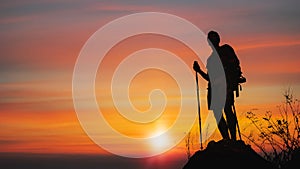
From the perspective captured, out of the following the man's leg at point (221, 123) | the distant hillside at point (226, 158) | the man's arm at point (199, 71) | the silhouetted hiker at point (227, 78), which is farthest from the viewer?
the man's arm at point (199, 71)

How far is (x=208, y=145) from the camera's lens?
17.2m

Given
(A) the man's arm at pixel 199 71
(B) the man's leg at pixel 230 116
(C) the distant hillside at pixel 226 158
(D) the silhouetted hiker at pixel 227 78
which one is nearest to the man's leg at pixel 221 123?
(D) the silhouetted hiker at pixel 227 78

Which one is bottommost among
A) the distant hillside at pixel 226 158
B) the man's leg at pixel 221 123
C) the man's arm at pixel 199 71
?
the distant hillside at pixel 226 158

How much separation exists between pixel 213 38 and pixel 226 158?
10.6 ft

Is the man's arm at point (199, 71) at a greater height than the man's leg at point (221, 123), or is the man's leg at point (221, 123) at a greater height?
the man's arm at point (199, 71)

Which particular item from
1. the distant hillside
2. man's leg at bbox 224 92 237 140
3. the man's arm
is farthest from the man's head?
the distant hillside

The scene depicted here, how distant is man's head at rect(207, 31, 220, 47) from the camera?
17.0m

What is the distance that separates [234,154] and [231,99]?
201 cm

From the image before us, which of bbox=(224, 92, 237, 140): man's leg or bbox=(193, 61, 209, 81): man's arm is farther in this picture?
bbox=(193, 61, 209, 81): man's arm

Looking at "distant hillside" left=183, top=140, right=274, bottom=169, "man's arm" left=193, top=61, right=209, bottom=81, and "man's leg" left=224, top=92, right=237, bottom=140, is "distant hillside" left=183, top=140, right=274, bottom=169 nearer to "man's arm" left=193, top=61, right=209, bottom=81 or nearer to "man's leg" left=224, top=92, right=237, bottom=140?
"man's leg" left=224, top=92, right=237, bottom=140

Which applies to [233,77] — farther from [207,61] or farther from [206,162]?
[206,162]

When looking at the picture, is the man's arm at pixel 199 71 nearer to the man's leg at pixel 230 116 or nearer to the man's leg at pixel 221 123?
the man's leg at pixel 230 116

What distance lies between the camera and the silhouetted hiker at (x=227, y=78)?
57.0ft

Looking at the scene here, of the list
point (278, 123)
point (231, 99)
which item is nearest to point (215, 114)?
point (231, 99)
